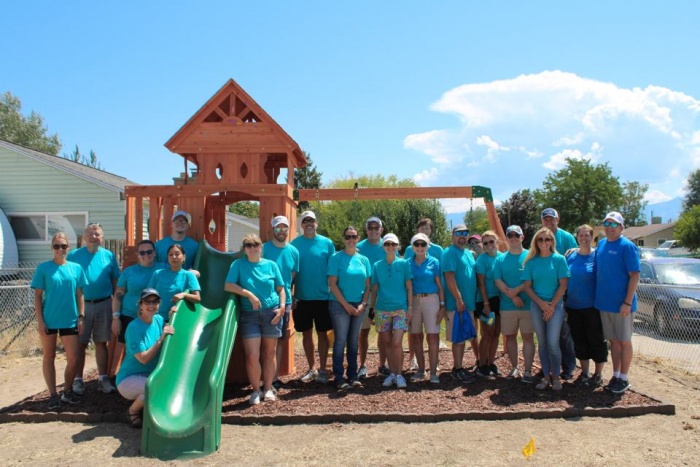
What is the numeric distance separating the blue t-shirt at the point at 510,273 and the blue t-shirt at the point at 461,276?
310 millimetres

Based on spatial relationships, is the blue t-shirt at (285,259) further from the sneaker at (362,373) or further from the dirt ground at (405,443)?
the dirt ground at (405,443)

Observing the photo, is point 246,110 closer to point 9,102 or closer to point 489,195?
point 489,195

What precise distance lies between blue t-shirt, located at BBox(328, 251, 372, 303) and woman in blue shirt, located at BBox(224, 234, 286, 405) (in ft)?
2.31

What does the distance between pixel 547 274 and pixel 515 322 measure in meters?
0.75

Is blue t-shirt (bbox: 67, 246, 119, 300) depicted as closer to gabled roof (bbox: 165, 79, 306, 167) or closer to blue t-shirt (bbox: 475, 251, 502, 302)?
gabled roof (bbox: 165, 79, 306, 167)

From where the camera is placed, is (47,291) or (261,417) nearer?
(261,417)

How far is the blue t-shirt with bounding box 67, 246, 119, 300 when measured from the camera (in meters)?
6.28

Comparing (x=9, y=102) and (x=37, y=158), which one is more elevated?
(x=9, y=102)

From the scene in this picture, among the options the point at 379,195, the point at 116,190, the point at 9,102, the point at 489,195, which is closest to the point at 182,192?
the point at 379,195

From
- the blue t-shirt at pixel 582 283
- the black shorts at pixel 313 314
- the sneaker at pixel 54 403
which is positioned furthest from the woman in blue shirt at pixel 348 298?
the sneaker at pixel 54 403

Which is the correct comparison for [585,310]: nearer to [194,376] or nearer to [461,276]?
[461,276]

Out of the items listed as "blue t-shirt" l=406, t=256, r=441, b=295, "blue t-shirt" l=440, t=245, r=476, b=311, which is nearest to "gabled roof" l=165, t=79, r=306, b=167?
"blue t-shirt" l=406, t=256, r=441, b=295

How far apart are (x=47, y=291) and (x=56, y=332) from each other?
463 millimetres

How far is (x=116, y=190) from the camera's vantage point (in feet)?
52.8
